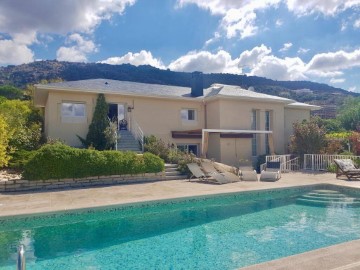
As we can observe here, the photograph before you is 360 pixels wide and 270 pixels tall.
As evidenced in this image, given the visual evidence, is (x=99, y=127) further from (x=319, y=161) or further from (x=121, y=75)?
(x=121, y=75)

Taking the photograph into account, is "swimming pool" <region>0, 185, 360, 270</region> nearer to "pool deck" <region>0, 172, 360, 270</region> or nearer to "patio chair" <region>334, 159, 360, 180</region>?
"pool deck" <region>0, 172, 360, 270</region>

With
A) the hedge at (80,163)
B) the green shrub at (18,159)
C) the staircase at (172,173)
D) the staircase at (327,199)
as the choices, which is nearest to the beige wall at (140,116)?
the green shrub at (18,159)

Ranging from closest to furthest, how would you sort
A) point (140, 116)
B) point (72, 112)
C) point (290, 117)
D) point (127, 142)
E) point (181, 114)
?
point (72, 112) < point (127, 142) < point (140, 116) < point (181, 114) < point (290, 117)

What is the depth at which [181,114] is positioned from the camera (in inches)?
980

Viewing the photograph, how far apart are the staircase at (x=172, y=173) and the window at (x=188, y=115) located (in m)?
7.98

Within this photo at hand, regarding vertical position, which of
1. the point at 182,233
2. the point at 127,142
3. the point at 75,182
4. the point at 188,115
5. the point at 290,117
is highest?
the point at 290,117

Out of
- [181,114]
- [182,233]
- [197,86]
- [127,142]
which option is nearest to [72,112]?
[127,142]

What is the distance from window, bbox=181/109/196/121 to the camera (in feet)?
82.3

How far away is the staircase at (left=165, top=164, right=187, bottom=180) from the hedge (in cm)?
Answer: 68

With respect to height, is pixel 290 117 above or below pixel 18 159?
above

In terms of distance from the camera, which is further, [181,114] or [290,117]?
[290,117]

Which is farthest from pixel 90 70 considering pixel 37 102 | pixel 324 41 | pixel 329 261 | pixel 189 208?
pixel 329 261

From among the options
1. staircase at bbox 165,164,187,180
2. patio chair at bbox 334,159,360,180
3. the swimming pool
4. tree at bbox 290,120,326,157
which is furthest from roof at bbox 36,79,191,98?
patio chair at bbox 334,159,360,180

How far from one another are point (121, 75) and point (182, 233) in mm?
74331
